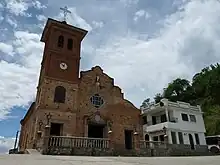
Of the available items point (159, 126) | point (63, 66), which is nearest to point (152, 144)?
point (159, 126)

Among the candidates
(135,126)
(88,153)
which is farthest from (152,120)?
(88,153)

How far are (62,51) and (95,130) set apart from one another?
9.08 meters

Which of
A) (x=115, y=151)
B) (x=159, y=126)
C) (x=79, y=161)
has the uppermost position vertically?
(x=159, y=126)

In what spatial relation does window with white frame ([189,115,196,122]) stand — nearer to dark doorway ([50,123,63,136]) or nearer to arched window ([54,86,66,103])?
arched window ([54,86,66,103])

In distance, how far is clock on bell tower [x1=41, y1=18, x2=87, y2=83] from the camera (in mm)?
21767

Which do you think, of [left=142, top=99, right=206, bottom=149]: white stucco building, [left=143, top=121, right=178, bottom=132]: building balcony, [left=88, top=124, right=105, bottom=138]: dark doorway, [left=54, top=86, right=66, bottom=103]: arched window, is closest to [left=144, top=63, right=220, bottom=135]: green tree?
[left=142, top=99, right=206, bottom=149]: white stucco building

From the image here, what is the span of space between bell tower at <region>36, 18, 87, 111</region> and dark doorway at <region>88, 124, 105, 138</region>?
9.79 ft

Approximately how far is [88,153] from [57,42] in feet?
41.7

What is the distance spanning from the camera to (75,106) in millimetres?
20906

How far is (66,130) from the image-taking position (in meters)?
19.4

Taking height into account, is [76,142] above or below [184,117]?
below

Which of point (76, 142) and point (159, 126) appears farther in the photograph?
point (159, 126)

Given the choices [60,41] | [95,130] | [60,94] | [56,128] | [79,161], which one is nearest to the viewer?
[79,161]

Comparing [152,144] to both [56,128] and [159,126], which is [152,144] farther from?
[56,128]
